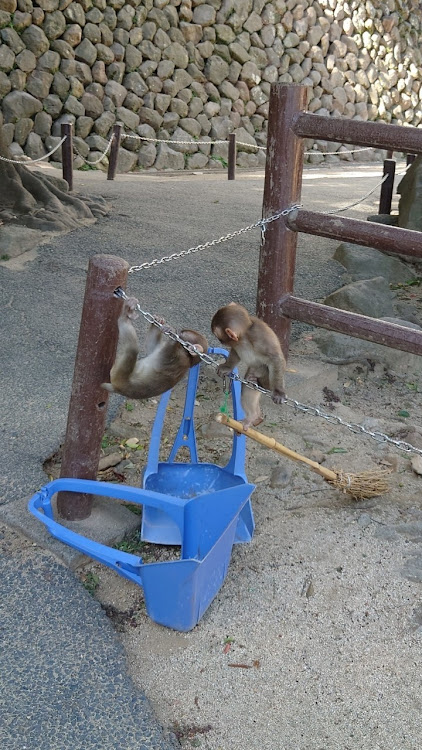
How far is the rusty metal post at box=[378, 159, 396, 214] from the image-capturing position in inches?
302

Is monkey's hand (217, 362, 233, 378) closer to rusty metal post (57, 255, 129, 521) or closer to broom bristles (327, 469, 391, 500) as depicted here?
rusty metal post (57, 255, 129, 521)

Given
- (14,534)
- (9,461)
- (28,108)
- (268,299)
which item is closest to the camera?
(14,534)

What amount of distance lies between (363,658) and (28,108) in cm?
1124

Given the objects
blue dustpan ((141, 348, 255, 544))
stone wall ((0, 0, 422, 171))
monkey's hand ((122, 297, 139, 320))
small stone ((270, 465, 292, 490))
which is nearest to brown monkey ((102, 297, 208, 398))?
monkey's hand ((122, 297, 139, 320))

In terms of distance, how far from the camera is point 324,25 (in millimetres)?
16875

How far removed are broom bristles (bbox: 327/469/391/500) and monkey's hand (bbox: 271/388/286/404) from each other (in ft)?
1.31

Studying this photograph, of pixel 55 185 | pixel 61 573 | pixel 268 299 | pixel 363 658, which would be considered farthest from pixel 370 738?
pixel 55 185

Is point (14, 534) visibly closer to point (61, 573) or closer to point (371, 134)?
point (61, 573)

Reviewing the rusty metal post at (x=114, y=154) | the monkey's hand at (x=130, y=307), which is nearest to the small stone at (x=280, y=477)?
the monkey's hand at (x=130, y=307)

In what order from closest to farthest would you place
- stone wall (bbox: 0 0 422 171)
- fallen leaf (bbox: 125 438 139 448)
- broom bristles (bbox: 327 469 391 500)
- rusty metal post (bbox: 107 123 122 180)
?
1. broom bristles (bbox: 327 469 391 500)
2. fallen leaf (bbox: 125 438 139 448)
3. rusty metal post (bbox: 107 123 122 180)
4. stone wall (bbox: 0 0 422 171)

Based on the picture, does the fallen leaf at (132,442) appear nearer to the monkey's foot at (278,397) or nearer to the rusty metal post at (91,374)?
the rusty metal post at (91,374)

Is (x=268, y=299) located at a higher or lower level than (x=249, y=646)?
higher

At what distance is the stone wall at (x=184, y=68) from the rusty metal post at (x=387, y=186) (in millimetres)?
5109

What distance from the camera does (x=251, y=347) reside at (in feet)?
9.91
